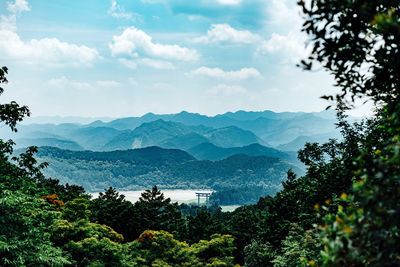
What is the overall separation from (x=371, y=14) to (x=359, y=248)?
2536mm

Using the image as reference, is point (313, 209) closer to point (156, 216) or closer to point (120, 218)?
point (120, 218)

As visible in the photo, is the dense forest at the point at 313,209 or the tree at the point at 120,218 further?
the tree at the point at 120,218

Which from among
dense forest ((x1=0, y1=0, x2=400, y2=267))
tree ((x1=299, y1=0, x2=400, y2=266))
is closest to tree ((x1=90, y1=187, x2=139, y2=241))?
dense forest ((x1=0, y1=0, x2=400, y2=267))

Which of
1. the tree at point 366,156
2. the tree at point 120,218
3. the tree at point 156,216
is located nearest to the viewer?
the tree at point 366,156

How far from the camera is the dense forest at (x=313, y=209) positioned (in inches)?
165

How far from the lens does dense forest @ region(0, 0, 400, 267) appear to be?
418 centimetres

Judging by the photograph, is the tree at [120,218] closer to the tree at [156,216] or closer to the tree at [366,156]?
the tree at [156,216]

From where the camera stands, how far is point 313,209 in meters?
23.0

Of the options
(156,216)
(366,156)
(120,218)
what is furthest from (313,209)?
(156,216)

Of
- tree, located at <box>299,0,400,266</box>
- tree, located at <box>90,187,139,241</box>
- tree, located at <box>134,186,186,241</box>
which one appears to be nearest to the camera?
tree, located at <box>299,0,400,266</box>

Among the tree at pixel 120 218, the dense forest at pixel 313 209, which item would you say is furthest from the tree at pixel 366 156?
the tree at pixel 120 218

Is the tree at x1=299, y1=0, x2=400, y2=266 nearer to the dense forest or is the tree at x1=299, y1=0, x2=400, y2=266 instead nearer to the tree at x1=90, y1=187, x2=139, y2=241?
the dense forest

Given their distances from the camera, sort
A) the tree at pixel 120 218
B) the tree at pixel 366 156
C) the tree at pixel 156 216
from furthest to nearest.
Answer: the tree at pixel 156 216, the tree at pixel 120 218, the tree at pixel 366 156

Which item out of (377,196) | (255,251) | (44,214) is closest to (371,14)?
(377,196)
